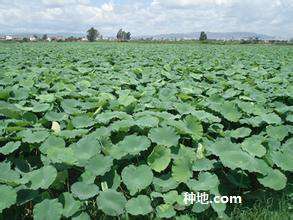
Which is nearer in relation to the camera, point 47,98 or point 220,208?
point 220,208

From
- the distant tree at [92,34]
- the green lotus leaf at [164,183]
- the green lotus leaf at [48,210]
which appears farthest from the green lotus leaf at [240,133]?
the distant tree at [92,34]

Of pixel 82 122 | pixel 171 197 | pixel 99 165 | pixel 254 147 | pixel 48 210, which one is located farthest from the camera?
pixel 82 122

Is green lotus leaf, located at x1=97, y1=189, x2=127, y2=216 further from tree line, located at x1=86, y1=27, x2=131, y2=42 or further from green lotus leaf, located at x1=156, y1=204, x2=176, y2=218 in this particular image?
tree line, located at x1=86, y1=27, x2=131, y2=42

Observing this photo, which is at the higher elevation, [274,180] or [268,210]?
[274,180]

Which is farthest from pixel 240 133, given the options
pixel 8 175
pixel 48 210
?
pixel 8 175

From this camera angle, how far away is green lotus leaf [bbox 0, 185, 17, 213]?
266 cm

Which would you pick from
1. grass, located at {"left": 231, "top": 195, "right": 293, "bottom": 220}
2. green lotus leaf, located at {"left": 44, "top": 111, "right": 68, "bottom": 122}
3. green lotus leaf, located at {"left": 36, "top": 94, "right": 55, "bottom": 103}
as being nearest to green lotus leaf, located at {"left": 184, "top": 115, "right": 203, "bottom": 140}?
grass, located at {"left": 231, "top": 195, "right": 293, "bottom": 220}

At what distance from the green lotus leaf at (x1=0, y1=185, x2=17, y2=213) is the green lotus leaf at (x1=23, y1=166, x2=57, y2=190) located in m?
0.16

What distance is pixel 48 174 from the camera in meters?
2.91

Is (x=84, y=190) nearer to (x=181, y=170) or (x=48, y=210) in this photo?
(x=48, y=210)

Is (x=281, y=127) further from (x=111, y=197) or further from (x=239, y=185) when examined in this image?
(x=111, y=197)

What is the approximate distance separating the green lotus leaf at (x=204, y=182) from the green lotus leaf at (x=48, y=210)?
0.97 m

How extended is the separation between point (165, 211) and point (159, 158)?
20.6 inches

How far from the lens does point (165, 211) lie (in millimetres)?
2848
